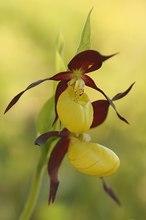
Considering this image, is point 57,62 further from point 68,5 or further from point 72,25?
point 68,5

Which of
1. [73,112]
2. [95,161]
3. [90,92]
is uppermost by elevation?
[73,112]

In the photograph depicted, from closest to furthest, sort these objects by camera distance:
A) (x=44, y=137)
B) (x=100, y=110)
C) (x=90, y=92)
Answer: (x=44, y=137)
(x=100, y=110)
(x=90, y=92)

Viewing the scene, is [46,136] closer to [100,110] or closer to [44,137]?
[44,137]

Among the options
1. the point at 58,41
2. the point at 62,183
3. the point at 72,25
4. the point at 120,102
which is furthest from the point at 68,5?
the point at 58,41

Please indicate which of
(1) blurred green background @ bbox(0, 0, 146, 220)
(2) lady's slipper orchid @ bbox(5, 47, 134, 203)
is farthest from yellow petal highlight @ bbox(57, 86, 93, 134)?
(1) blurred green background @ bbox(0, 0, 146, 220)

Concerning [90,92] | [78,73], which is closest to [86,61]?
[78,73]

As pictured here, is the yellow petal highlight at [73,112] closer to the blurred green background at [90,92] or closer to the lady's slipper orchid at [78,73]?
the lady's slipper orchid at [78,73]
